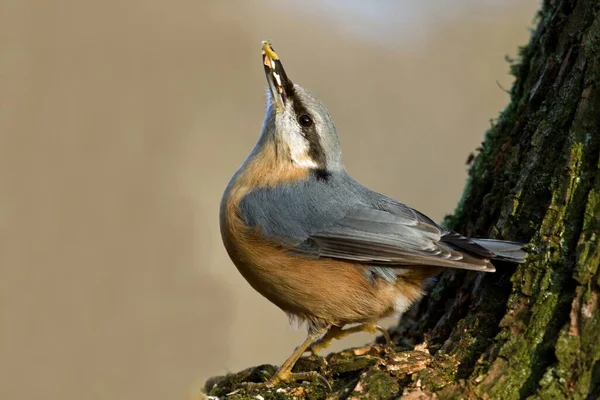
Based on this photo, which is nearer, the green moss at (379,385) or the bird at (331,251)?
the green moss at (379,385)

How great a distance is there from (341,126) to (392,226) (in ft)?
17.6

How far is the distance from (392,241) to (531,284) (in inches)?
42.5

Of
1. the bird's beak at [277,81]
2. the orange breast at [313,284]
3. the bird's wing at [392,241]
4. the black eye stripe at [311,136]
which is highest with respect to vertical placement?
the bird's beak at [277,81]

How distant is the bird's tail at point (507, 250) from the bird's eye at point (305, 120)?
6.07 ft

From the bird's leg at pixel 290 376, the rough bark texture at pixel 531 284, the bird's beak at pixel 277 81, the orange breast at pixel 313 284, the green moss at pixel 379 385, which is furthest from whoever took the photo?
the bird's beak at pixel 277 81

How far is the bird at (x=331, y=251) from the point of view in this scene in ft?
15.5

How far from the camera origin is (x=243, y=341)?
807 cm

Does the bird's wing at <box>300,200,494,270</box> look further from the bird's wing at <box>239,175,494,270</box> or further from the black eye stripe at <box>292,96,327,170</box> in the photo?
the black eye stripe at <box>292,96,327,170</box>

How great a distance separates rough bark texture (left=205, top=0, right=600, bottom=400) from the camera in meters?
3.52

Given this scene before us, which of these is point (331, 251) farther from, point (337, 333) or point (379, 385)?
point (379, 385)

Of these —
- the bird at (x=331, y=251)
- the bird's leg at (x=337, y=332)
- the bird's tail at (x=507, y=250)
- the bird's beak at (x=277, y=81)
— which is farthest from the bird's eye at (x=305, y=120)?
the bird's tail at (x=507, y=250)

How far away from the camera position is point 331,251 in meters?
4.86

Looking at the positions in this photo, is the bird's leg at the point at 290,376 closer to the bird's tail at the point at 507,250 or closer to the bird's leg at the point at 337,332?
the bird's leg at the point at 337,332

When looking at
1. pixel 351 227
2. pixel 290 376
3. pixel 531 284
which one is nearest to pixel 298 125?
pixel 351 227
